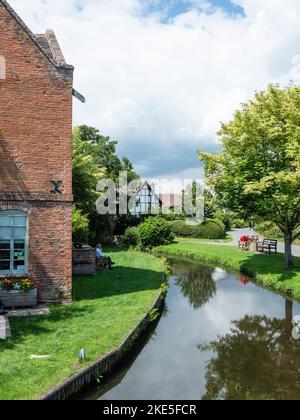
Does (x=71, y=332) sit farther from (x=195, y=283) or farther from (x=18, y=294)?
(x=195, y=283)

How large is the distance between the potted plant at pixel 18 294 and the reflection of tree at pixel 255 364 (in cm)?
611

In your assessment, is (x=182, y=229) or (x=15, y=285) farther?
(x=182, y=229)

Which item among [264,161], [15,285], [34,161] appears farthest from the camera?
[264,161]

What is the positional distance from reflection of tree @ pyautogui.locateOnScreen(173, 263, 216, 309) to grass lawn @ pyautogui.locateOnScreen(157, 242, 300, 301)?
1.87 meters

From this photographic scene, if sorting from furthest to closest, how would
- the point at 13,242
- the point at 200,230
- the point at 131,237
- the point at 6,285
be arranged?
the point at 200,230 → the point at 131,237 → the point at 13,242 → the point at 6,285

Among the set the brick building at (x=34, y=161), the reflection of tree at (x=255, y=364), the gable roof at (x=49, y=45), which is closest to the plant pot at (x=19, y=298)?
the brick building at (x=34, y=161)

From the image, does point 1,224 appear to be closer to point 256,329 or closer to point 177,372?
point 177,372

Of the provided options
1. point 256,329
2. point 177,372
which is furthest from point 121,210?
point 177,372

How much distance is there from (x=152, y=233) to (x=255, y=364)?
2845cm

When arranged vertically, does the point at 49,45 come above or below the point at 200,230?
above

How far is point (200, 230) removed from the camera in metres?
48.0

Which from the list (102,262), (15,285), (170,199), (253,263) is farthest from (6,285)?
(170,199)

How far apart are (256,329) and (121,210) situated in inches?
1217
